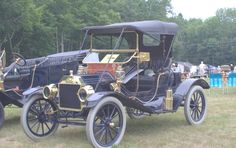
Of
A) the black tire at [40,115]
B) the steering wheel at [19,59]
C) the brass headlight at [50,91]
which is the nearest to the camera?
the brass headlight at [50,91]

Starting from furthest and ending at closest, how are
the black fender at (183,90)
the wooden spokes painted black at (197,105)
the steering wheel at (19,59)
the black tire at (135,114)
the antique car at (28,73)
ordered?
the steering wheel at (19,59)
the antique car at (28,73)
the black tire at (135,114)
the wooden spokes painted black at (197,105)
the black fender at (183,90)

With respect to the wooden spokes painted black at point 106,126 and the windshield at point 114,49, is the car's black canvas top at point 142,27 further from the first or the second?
the wooden spokes painted black at point 106,126

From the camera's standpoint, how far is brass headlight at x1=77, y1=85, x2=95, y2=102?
24.1 ft

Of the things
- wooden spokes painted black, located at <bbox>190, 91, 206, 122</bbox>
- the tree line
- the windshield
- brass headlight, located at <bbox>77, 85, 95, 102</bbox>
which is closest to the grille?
brass headlight, located at <bbox>77, 85, 95, 102</bbox>

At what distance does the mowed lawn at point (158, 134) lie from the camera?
7703 mm

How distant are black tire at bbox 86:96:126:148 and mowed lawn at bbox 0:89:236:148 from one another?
0.23 m

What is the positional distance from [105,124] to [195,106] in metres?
2.68

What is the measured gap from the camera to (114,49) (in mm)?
8617

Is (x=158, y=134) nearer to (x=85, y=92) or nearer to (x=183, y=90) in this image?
(x=183, y=90)

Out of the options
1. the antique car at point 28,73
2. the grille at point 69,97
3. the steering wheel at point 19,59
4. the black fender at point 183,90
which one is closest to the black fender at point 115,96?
the grille at point 69,97

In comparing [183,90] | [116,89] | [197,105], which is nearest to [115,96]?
[116,89]

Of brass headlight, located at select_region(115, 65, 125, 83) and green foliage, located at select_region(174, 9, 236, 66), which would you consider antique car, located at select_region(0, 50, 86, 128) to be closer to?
brass headlight, located at select_region(115, 65, 125, 83)

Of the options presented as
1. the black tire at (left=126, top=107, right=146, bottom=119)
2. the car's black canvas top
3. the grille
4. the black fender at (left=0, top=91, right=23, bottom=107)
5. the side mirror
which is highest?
the car's black canvas top

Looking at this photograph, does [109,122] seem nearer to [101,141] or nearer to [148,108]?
[101,141]
